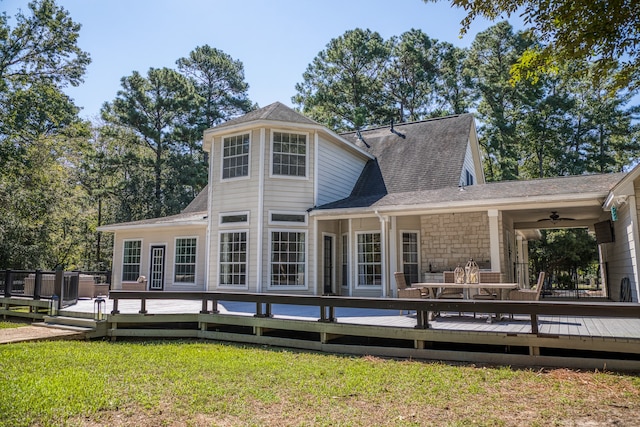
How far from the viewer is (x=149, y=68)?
28172mm

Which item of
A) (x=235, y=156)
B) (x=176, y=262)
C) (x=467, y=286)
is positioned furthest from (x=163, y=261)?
(x=467, y=286)

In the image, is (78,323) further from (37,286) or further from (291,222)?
(291,222)

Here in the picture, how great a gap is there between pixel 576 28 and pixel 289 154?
8788 mm

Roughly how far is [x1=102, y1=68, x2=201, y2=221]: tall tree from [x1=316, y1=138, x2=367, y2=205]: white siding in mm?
16564

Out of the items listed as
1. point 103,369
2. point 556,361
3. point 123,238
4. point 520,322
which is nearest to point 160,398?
point 103,369

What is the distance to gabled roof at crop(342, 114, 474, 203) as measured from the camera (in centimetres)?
1441

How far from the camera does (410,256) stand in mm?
12430

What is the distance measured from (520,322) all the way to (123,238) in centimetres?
1384

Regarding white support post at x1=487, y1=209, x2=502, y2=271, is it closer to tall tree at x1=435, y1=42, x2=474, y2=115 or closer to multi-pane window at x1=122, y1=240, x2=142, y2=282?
multi-pane window at x1=122, y1=240, x2=142, y2=282

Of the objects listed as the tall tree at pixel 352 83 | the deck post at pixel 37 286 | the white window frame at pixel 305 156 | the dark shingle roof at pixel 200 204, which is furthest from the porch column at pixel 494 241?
the tall tree at pixel 352 83

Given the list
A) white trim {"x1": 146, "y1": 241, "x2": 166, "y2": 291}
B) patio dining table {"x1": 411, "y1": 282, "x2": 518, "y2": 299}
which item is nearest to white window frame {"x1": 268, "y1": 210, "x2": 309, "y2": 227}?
patio dining table {"x1": 411, "y1": 282, "x2": 518, "y2": 299}

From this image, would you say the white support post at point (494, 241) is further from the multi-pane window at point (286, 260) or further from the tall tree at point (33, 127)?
the tall tree at point (33, 127)

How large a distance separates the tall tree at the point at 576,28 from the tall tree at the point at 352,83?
81.1 ft

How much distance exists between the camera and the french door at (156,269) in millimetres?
15055
